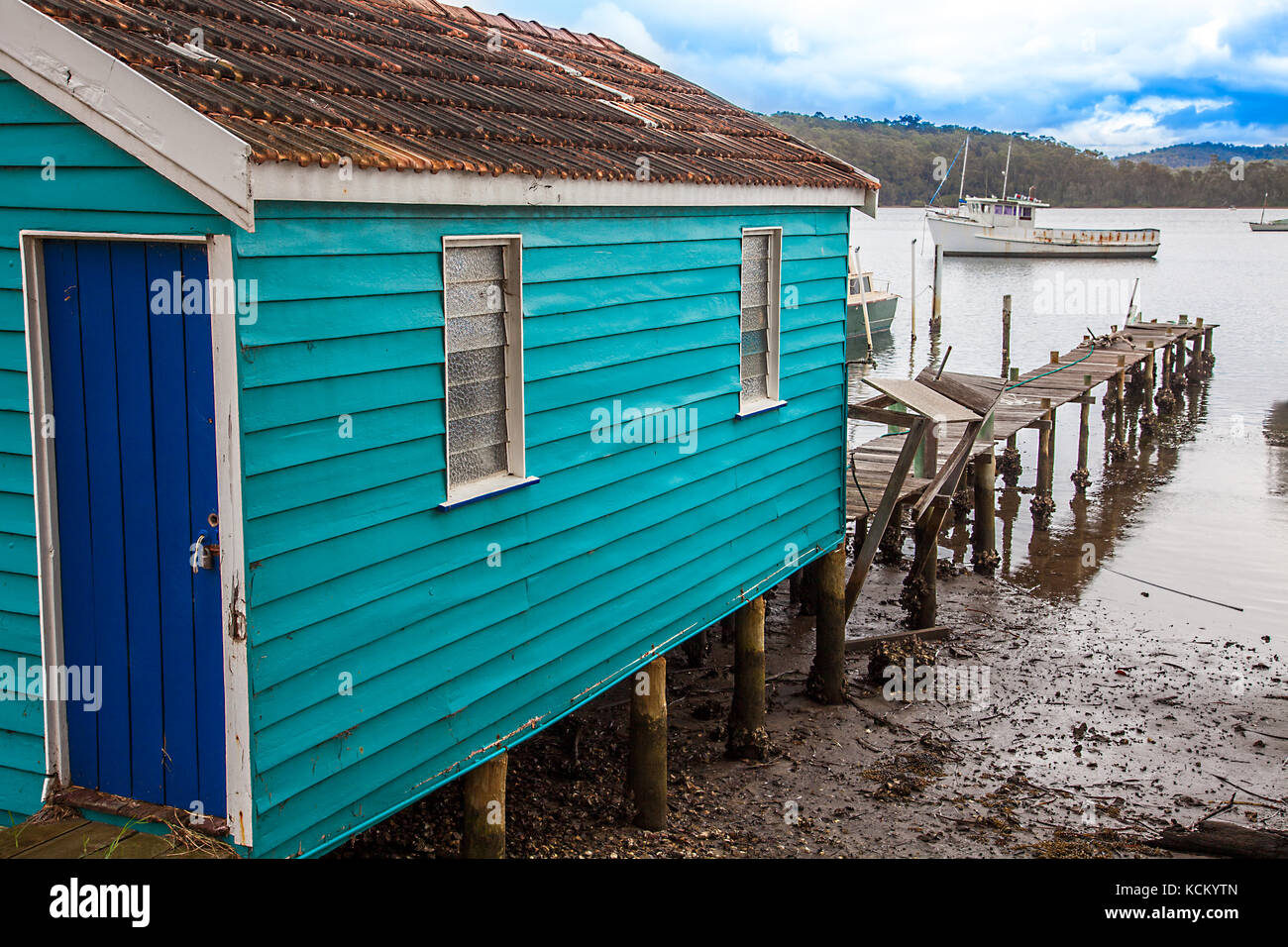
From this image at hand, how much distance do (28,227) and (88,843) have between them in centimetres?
265

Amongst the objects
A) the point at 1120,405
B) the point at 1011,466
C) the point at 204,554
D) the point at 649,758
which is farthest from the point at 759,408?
the point at 1120,405

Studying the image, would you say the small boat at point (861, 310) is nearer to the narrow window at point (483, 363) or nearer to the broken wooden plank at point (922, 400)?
the broken wooden plank at point (922, 400)

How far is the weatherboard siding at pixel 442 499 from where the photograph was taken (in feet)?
18.1

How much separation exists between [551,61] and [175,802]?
651 cm

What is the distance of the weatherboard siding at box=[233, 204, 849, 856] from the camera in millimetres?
5527

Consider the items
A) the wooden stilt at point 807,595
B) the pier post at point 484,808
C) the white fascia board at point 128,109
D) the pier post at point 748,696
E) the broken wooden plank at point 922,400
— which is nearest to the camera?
the white fascia board at point 128,109

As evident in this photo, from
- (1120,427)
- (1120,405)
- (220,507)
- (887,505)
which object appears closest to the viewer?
(220,507)

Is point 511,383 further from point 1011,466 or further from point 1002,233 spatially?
point 1002,233

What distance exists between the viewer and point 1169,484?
24391 mm

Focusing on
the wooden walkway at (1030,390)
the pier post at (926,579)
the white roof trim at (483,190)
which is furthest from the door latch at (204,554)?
the pier post at (926,579)

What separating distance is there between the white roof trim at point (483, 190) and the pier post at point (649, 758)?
11.0 ft

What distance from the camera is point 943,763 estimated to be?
1096 centimetres
